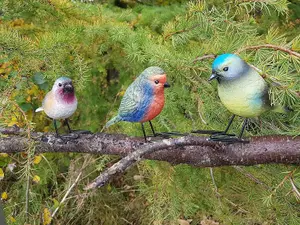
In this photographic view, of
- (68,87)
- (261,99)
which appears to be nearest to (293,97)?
(261,99)

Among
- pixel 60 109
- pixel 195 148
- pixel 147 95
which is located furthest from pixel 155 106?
pixel 60 109

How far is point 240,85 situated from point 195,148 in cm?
29

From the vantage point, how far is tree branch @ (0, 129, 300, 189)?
1.20 metres

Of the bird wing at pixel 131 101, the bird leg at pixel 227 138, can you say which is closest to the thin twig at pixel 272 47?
the bird leg at pixel 227 138

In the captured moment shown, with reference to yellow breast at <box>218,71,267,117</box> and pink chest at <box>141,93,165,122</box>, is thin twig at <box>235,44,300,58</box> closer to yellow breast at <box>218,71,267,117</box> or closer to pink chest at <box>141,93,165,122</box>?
yellow breast at <box>218,71,267,117</box>

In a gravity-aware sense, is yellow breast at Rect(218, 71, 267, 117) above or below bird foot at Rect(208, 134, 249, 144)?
above

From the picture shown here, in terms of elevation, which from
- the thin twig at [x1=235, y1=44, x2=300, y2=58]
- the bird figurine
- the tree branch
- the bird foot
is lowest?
the tree branch

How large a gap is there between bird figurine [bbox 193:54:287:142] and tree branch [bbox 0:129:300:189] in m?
0.14

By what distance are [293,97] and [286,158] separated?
0.71ft

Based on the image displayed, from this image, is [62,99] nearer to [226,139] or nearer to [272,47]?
[226,139]

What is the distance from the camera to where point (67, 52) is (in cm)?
158

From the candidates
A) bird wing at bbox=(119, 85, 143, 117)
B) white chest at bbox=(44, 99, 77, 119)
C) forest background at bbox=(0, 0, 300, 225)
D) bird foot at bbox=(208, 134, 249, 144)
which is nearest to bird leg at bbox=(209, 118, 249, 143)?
bird foot at bbox=(208, 134, 249, 144)

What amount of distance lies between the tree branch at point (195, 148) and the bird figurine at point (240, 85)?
0.14 metres

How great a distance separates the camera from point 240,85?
110cm
